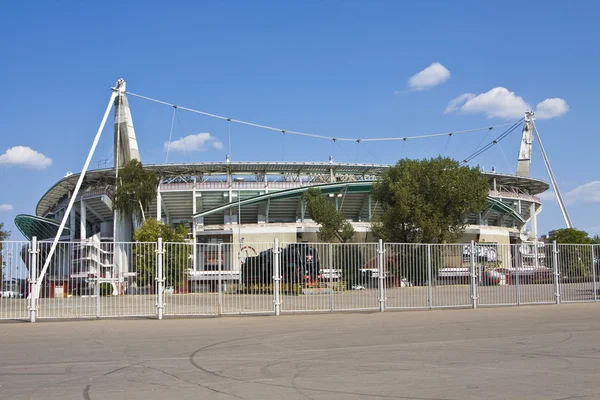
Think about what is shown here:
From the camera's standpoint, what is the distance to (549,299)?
22.6m

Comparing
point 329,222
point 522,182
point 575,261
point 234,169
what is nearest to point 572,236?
point 329,222

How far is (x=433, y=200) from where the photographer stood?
4072 cm

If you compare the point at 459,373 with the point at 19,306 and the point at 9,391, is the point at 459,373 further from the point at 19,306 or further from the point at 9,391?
the point at 19,306

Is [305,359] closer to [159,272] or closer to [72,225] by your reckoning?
[159,272]

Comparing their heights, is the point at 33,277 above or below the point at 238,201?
below

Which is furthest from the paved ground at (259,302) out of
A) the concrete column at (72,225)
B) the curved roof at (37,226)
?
the curved roof at (37,226)

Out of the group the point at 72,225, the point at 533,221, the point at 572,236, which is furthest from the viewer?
the point at 533,221

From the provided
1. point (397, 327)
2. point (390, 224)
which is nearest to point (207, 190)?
point (390, 224)

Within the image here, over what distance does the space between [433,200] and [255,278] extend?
79.1 ft

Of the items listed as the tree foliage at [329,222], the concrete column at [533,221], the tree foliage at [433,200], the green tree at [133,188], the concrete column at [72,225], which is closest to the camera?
the tree foliage at [433,200]

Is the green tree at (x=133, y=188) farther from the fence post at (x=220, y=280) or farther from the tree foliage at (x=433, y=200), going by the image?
the fence post at (x=220, y=280)

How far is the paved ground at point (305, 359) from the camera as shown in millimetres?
7590

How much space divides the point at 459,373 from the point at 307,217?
205 feet

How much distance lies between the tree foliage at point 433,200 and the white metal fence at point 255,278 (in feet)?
59.3
